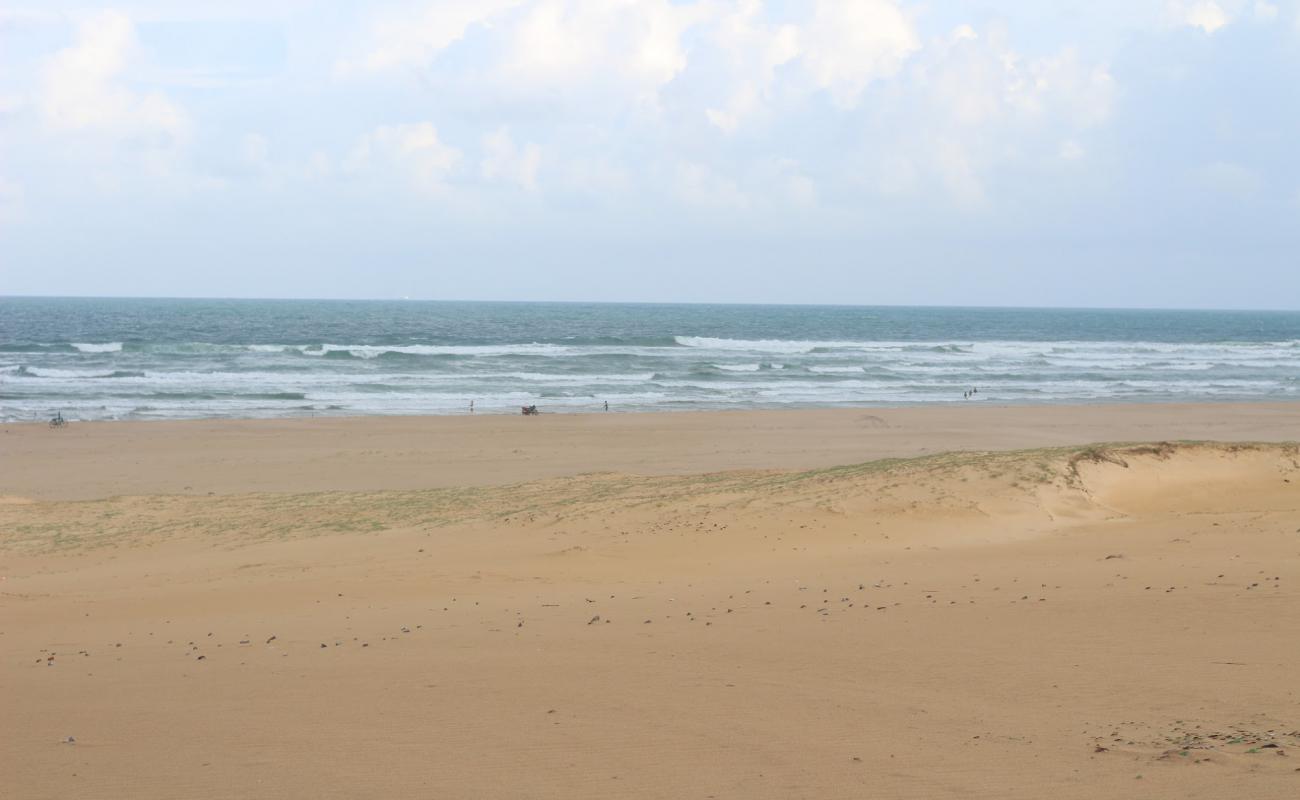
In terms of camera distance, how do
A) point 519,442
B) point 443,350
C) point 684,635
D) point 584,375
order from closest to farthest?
point 684,635, point 519,442, point 584,375, point 443,350

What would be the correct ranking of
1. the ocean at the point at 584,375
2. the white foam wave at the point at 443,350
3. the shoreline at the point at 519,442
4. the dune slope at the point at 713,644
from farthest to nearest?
1. the white foam wave at the point at 443,350
2. the ocean at the point at 584,375
3. the shoreline at the point at 519,442
4. the dune slope at the point at 713,644

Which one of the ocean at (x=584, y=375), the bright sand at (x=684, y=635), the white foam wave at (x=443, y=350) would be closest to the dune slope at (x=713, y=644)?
the bright sand at (x=684, y=635)

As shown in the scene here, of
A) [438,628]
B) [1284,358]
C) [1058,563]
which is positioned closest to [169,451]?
[438,628]

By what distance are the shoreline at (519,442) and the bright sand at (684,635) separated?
3.96 m

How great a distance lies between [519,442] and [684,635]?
17.8 m

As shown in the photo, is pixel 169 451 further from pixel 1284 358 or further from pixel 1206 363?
pixel 1284 358

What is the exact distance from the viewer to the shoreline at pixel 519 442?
20.0m

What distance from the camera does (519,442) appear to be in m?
24.9

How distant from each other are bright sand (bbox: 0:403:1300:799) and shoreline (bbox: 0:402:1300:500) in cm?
396

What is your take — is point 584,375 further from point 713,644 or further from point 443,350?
point 713,644

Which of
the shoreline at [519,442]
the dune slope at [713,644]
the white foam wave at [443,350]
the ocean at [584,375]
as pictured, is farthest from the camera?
the white foam wave at [443,350]

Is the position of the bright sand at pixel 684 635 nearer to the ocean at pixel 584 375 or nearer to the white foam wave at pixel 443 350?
the ocean at pixel 584 375

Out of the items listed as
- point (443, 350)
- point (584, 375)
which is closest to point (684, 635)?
point (584, 375)

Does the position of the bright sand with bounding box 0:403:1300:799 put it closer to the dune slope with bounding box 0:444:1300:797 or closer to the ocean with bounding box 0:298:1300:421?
the dune slope with bounding box 0:444:1300:797
